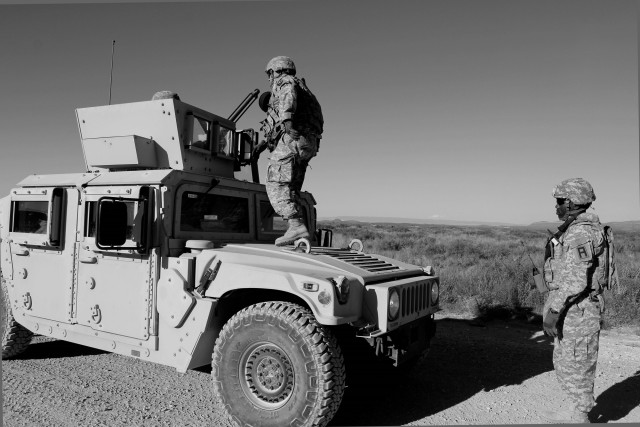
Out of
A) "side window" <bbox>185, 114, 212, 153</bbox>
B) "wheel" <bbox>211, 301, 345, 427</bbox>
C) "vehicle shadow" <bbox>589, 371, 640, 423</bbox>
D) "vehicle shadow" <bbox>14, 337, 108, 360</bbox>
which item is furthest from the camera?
"vehicle shadow" <bbox>14, 337, 108, 360</bbox>

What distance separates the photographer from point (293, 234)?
4.19 m

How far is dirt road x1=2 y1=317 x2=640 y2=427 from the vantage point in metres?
3.80

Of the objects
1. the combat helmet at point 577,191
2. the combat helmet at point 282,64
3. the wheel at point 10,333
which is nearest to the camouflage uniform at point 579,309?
the combat helmet at point 577,191

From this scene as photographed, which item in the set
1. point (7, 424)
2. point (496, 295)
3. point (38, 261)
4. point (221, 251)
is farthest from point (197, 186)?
point (496, 295)

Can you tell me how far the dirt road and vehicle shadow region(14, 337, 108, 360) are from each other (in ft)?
0.03

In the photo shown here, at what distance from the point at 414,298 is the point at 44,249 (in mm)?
3291

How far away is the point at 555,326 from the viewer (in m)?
3.70

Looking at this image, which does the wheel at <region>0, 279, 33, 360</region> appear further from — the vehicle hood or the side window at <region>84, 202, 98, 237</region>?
the vehicle hood

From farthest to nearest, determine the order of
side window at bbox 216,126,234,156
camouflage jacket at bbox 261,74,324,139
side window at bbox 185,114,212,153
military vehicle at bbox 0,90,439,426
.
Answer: side window at bbox 216,126,234,156
side window at bbox 185,114,212,153
camouflage jacket at bbox 261,74,324,139
military vehicle at bbox 0,90,439,426

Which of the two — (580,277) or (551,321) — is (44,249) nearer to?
(551,321)

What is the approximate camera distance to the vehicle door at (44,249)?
4.42 m

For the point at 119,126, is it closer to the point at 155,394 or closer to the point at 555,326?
the point at 155,394

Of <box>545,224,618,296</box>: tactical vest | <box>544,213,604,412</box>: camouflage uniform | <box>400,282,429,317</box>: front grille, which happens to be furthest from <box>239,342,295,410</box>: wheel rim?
<box>545,224,618,296</box>: tactical vest

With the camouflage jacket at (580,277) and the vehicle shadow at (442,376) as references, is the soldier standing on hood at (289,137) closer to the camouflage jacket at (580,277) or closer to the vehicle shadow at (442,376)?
the vehicle shadow at (442,376)
